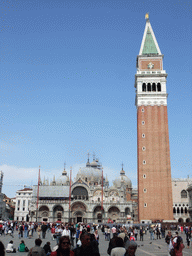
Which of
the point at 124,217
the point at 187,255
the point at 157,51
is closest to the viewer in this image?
the point at 187,255

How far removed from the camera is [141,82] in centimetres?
6250

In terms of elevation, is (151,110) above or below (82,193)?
above

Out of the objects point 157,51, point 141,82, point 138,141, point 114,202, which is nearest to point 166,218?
point 138,141

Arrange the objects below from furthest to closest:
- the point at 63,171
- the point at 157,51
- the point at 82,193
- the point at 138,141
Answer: the point at 63,171 < the point at 82,193 < the point at 157,51 < the point at 138,141

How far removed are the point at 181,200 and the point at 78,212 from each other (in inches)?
1043

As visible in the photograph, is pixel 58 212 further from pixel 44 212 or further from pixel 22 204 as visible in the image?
pixel 22 204

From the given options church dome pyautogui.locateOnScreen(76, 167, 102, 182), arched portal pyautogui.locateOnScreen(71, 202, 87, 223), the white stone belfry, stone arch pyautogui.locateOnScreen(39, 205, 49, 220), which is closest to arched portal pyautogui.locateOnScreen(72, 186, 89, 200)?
arched portal pyautogui.locateOnScreen(71, 202, 87, 223)

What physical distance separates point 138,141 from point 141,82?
42.0 ft

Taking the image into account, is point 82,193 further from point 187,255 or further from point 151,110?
point 187,255

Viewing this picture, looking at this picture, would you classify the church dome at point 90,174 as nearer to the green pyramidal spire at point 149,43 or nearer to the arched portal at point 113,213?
the arched portal at point 113,213

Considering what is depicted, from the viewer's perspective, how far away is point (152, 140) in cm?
5800

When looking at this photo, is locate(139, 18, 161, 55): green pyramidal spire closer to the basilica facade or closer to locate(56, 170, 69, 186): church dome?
the basilica facade

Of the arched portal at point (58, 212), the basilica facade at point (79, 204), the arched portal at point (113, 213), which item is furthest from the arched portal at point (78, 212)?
the arched portal at point (113, 213)

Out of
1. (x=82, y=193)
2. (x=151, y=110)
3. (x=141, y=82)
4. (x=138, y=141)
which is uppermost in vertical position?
(x=141, y=82)
